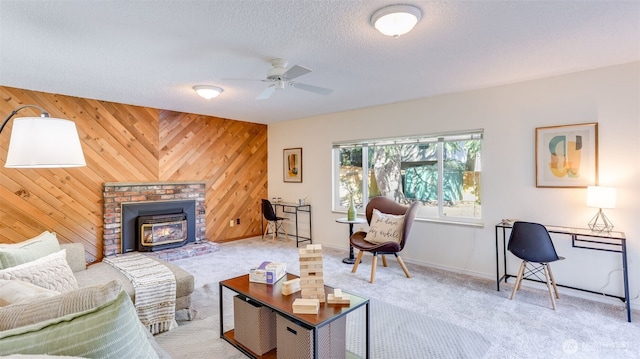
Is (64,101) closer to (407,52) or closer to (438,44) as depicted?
(407,52)

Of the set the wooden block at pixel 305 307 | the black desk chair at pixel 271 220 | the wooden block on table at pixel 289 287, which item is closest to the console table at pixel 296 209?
the black desk chair at pixel 271 220

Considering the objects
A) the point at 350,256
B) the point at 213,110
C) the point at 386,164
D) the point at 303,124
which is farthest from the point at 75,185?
the point at 386,164

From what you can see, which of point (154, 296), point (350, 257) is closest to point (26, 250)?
point (154, 296)

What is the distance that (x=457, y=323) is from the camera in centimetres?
264

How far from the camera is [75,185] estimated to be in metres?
4.24

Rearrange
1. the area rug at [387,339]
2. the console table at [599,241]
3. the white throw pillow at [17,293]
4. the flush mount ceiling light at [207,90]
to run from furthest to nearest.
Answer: the flush mount ceiling light at [207,90] → the console table at [599,241] → the area rug at [387,339] → the white throw pillow at [17,293]

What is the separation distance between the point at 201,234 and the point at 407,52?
14.2 feet

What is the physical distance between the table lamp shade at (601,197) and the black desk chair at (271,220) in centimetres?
435

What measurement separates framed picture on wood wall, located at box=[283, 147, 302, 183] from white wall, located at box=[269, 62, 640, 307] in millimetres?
1244

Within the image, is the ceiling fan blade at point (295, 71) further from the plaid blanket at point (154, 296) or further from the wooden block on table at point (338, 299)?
the plaid blanket at point (154, 296)

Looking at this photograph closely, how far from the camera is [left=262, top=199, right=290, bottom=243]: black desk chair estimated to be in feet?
18.6

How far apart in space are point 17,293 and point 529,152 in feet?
14.1

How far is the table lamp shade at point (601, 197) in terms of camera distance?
2811 mm

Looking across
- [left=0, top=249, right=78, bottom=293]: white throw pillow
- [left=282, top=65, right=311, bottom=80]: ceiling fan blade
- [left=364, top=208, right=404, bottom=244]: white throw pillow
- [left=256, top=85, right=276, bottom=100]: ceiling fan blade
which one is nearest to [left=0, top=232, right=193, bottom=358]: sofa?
[left=0, top=249, right=78, bottom=293]: white throw pillow
